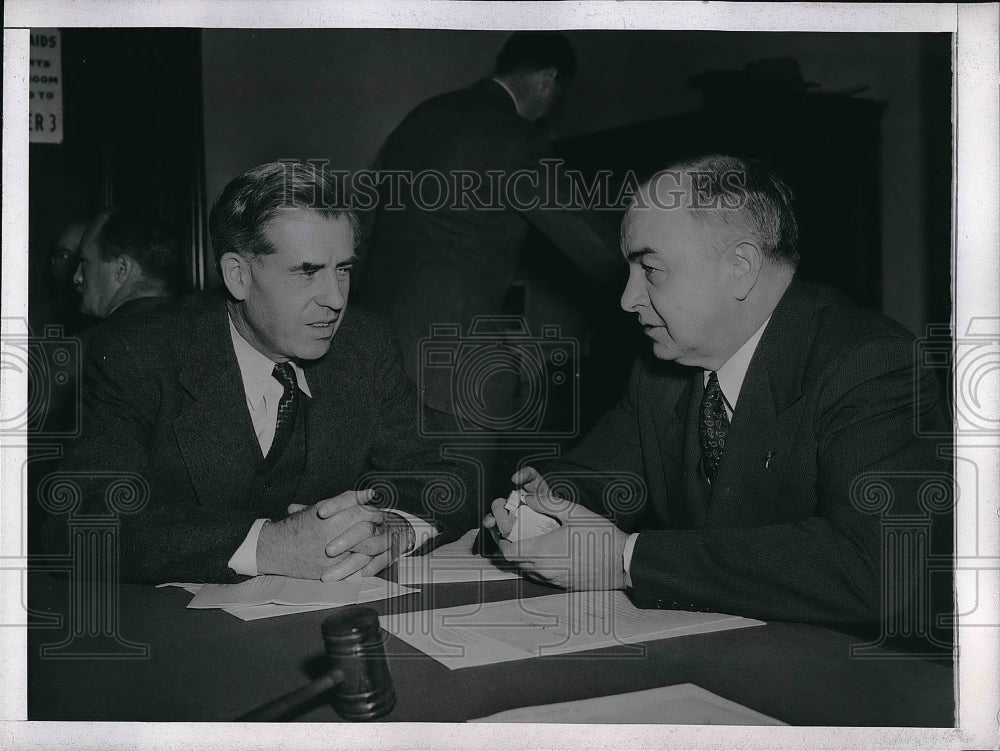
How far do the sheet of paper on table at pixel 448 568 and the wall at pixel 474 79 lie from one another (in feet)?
3.27

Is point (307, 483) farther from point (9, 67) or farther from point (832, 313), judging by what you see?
point (832, 313)

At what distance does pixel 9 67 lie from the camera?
1.70 m

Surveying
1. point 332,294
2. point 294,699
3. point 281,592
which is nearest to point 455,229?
point 332,294

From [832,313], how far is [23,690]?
6.16 ft

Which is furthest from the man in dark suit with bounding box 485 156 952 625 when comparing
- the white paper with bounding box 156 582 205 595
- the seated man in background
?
the seated man in background

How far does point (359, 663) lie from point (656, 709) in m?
0.46

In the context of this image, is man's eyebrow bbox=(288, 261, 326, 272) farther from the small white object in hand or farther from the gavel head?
the gavel head

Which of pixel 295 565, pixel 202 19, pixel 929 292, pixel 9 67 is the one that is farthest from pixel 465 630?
pixel 9 67

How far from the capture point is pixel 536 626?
4.61 feet

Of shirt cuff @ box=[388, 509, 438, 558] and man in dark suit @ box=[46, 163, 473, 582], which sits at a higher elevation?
man in dark suit @ box=[46, 163, 473, 582]

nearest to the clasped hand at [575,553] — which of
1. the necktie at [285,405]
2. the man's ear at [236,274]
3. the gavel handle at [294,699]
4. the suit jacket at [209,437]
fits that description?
the suit jacket at [209,437]

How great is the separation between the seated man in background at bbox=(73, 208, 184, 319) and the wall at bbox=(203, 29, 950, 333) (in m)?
0.26

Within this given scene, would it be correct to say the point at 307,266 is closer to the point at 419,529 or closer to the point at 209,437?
the point at 209,437

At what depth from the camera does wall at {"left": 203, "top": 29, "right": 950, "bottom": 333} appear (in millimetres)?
1769
